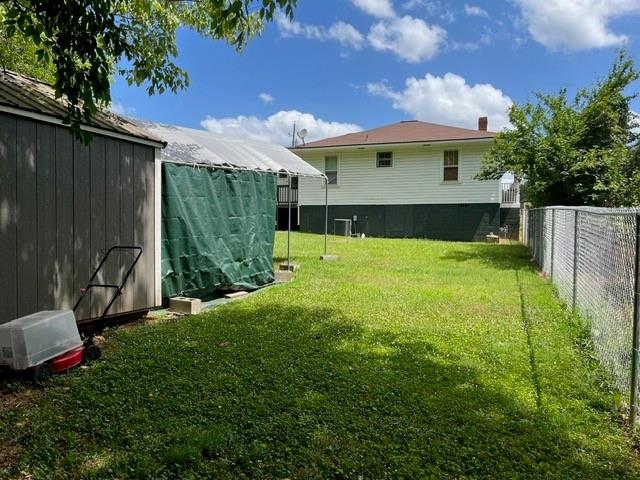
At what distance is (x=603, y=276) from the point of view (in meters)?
4.38

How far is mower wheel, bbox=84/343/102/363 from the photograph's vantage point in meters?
4.16

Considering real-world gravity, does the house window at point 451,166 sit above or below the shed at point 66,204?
above

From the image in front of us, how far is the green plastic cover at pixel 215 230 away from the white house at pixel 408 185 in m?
11.0

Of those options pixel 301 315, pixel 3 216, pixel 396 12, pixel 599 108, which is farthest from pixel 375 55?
pixel 3 216

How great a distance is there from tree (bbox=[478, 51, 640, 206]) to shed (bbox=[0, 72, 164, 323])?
29.6ft

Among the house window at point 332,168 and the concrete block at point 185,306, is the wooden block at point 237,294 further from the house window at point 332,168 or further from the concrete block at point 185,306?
the house window at point 332,168

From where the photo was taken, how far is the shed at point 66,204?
4297 millimetres

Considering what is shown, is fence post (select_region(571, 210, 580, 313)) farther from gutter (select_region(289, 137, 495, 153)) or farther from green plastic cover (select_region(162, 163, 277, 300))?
gutter (select_region(289, 137, 495, 153))

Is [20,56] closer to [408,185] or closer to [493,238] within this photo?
[408,185]

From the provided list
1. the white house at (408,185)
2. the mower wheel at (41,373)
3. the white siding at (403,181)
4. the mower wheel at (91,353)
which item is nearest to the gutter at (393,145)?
the white house at (408,185)

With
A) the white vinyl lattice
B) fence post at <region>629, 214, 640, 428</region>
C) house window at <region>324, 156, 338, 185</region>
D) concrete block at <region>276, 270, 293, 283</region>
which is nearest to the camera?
fence post at <region>629, 214, 640, 428</region>

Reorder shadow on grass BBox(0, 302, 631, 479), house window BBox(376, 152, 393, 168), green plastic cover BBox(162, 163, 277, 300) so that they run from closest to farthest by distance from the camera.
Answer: shadow on grass BBox(0, 302, 631, 479), green plastic cover BBox(162, 163, 277, 300), house window BBox(376, 152, 393, 168)

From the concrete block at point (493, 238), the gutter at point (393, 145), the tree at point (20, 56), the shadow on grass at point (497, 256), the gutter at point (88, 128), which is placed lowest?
the shadow on grass at point (497, 256)

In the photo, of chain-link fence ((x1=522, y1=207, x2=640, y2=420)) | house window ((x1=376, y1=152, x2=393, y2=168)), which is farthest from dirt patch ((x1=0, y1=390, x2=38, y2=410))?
house window ((x1=376, y1=152, x2=393, y2=168))
